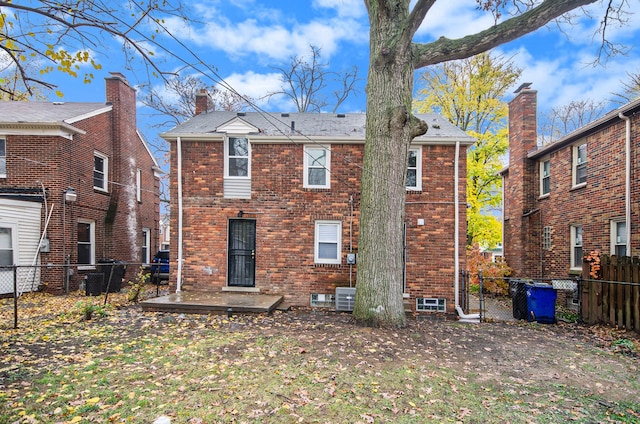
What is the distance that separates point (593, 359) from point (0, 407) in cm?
797

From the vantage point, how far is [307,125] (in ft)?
37.0

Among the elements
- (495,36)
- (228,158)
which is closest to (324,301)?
(228,158)

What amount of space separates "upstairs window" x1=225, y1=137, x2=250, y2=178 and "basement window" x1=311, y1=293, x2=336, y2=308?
4.13m

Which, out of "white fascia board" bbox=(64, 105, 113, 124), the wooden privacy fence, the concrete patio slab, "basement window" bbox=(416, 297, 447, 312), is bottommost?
"basement window" bbox=(416, 297, 447, 312)

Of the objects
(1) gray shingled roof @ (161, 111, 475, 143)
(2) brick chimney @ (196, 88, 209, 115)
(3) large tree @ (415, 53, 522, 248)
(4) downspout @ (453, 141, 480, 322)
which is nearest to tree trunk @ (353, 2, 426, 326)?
(1) gray shingled roof @ (161, 111, 475, 143)

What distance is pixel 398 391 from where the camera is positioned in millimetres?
4152

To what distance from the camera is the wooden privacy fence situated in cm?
750

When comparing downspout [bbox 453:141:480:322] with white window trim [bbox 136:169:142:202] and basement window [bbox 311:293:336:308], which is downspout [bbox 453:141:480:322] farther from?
white window trim [bbox 136:169:142:202]

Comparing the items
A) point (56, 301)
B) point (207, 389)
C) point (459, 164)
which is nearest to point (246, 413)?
point (207, 389)

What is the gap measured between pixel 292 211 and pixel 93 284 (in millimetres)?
7086

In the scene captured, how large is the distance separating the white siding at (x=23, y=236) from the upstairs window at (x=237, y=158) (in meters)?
6.73

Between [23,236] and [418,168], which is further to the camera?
[23,236]

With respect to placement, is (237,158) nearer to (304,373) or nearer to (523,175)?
(304,373)

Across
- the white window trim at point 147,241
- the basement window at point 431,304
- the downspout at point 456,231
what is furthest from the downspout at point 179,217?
the white window trim at point 147,241
